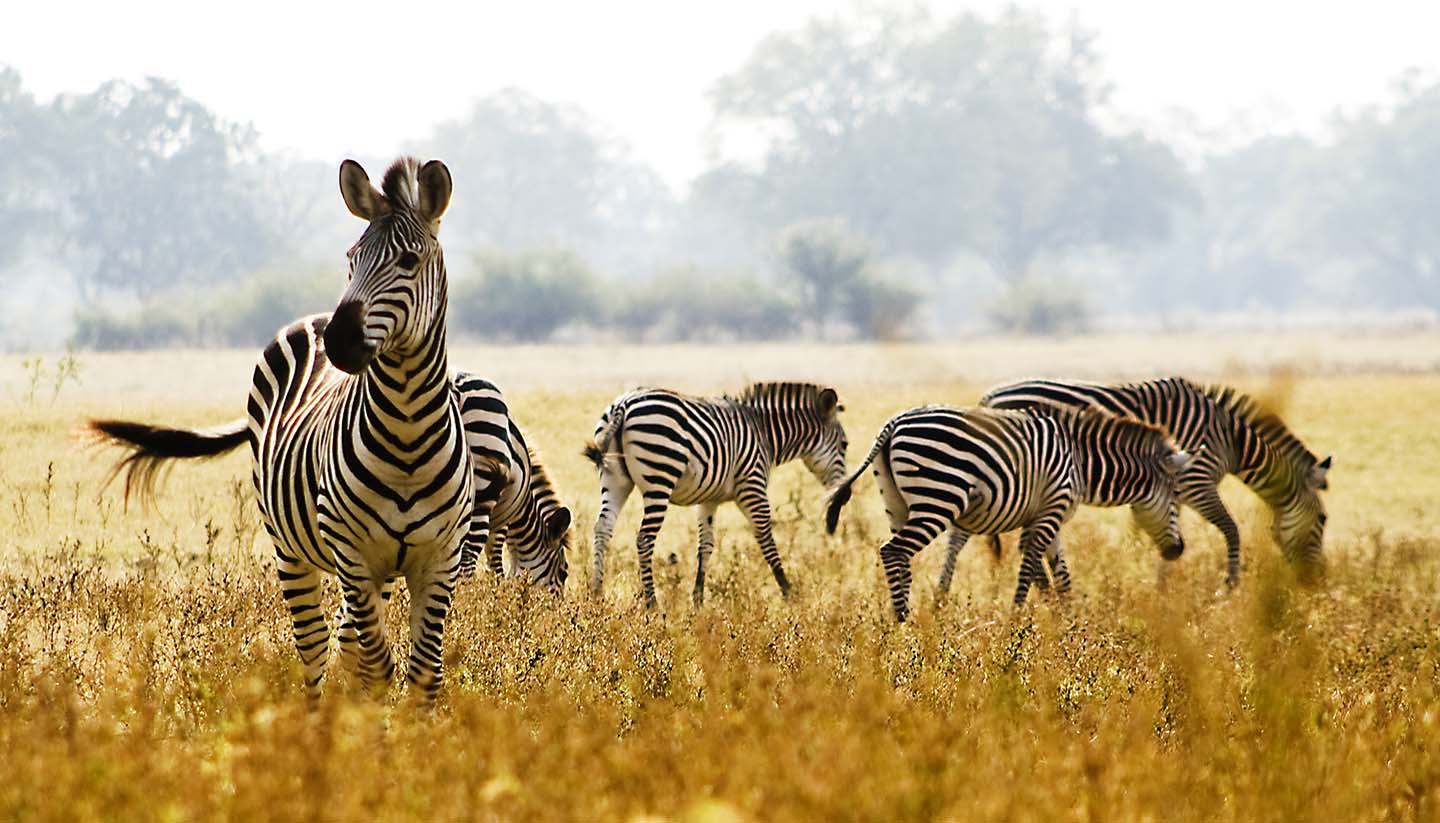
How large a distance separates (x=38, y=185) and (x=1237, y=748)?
280 feet

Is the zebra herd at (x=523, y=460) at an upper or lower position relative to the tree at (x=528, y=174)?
lower

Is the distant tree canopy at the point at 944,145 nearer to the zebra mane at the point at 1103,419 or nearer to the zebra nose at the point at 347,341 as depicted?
the zebra mane at the point at 1103,419

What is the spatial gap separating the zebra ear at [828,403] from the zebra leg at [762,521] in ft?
4.21

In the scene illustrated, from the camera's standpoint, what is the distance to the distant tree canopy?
9362 centimetres

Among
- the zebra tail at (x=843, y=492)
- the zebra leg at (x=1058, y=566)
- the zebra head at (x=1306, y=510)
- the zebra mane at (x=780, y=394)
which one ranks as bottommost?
the zebra leg at (x=1058, y=566)

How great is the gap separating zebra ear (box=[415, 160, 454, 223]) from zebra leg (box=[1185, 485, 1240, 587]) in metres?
8.78

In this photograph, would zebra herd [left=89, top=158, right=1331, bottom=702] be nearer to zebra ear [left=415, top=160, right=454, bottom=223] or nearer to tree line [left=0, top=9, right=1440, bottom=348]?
zebra ear [left=415, top=160, right=454, bottom=223]

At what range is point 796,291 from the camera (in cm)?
6981

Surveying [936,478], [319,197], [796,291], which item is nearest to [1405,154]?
[796,291]

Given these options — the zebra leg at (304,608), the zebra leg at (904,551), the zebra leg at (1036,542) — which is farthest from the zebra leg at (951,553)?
the zebra leg at (304,608)

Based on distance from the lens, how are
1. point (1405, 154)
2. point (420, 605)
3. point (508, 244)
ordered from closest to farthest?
1. point (420, 605)
2. point (508, 244)
3. point (1405, 154)

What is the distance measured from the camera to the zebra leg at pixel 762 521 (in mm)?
11617

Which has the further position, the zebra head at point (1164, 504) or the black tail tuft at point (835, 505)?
the zebra head at point (1164, 504)

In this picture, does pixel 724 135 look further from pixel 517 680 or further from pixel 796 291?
pixel 517 680
